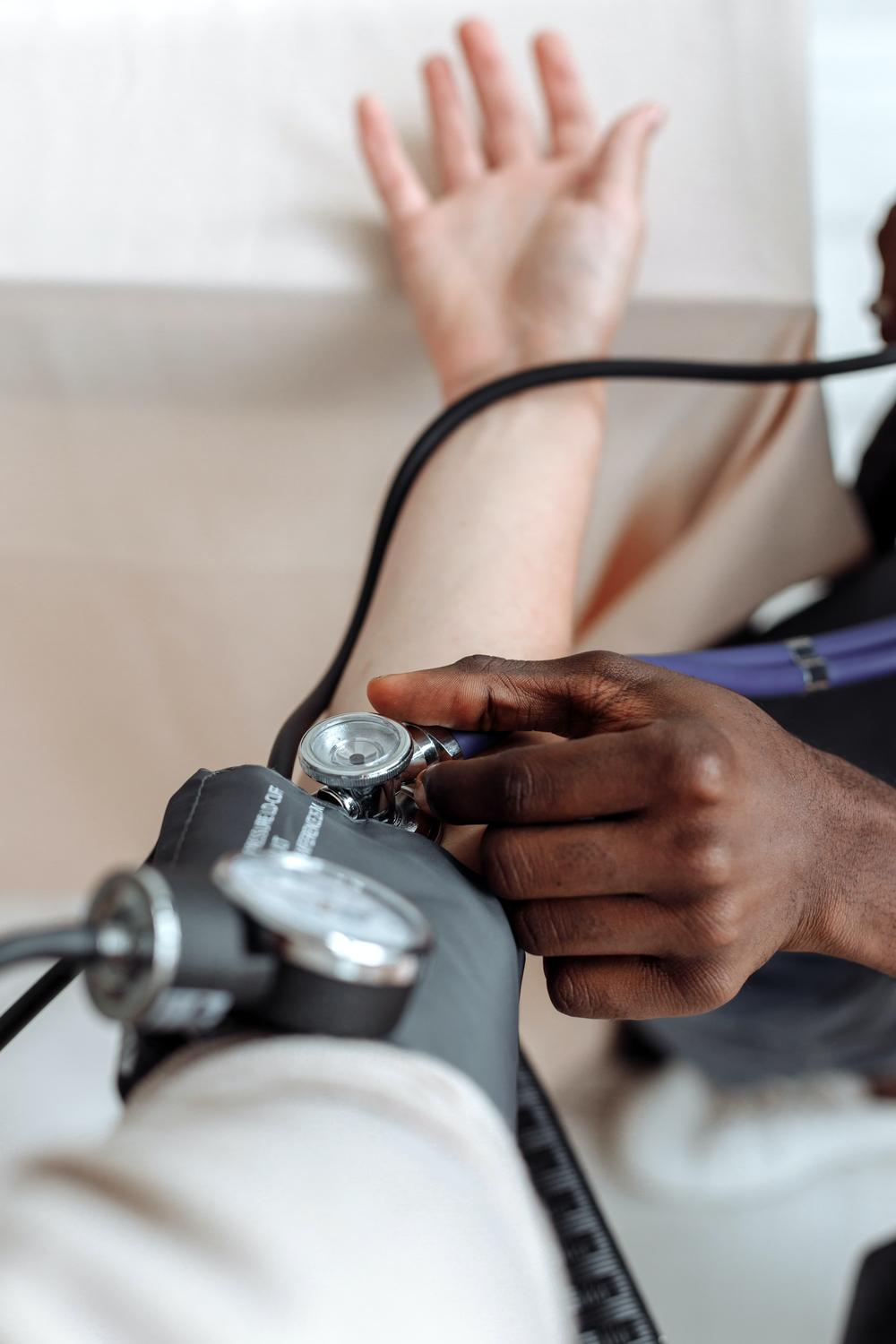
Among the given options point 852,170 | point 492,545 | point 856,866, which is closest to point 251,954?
point 856,866

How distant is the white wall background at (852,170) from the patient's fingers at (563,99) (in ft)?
1.67

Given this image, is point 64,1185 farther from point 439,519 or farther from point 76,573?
point 76,573

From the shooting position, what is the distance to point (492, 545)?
25.5 inches

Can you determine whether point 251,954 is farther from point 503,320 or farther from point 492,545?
point 503,320

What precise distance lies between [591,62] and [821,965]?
75 cm

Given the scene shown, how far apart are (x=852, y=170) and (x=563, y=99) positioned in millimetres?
574

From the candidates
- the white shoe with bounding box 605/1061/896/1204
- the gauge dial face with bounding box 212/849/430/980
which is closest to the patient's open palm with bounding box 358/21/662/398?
the gauge dial face with bounding box 212/849/430/980

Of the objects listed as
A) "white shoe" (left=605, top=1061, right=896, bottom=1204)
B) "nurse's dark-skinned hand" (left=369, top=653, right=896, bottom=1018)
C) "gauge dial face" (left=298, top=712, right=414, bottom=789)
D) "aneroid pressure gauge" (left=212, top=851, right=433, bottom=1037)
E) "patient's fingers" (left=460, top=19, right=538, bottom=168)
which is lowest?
"white shoe" (left=605, top=1061, right=896, bottom=1204)

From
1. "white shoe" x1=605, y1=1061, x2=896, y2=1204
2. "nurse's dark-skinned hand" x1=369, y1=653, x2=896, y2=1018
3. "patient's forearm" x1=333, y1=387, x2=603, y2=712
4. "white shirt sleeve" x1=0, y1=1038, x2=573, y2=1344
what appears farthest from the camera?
"white shoe" x1=605, y1=1061, x2=896, y2=1204

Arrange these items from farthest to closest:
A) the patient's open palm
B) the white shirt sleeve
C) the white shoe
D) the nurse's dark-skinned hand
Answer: the white shoe
the patient's open palm
the nurse's dark-skinned hand
the white shirt sleeve

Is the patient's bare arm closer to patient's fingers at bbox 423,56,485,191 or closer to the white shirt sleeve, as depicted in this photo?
patient's fingers at bbox 423,56,485,191

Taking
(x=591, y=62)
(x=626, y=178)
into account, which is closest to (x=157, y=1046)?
(x=626, y=178)

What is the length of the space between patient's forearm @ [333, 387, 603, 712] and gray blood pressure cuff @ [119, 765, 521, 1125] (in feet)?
0.63

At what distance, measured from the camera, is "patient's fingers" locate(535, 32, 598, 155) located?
2.89ft
